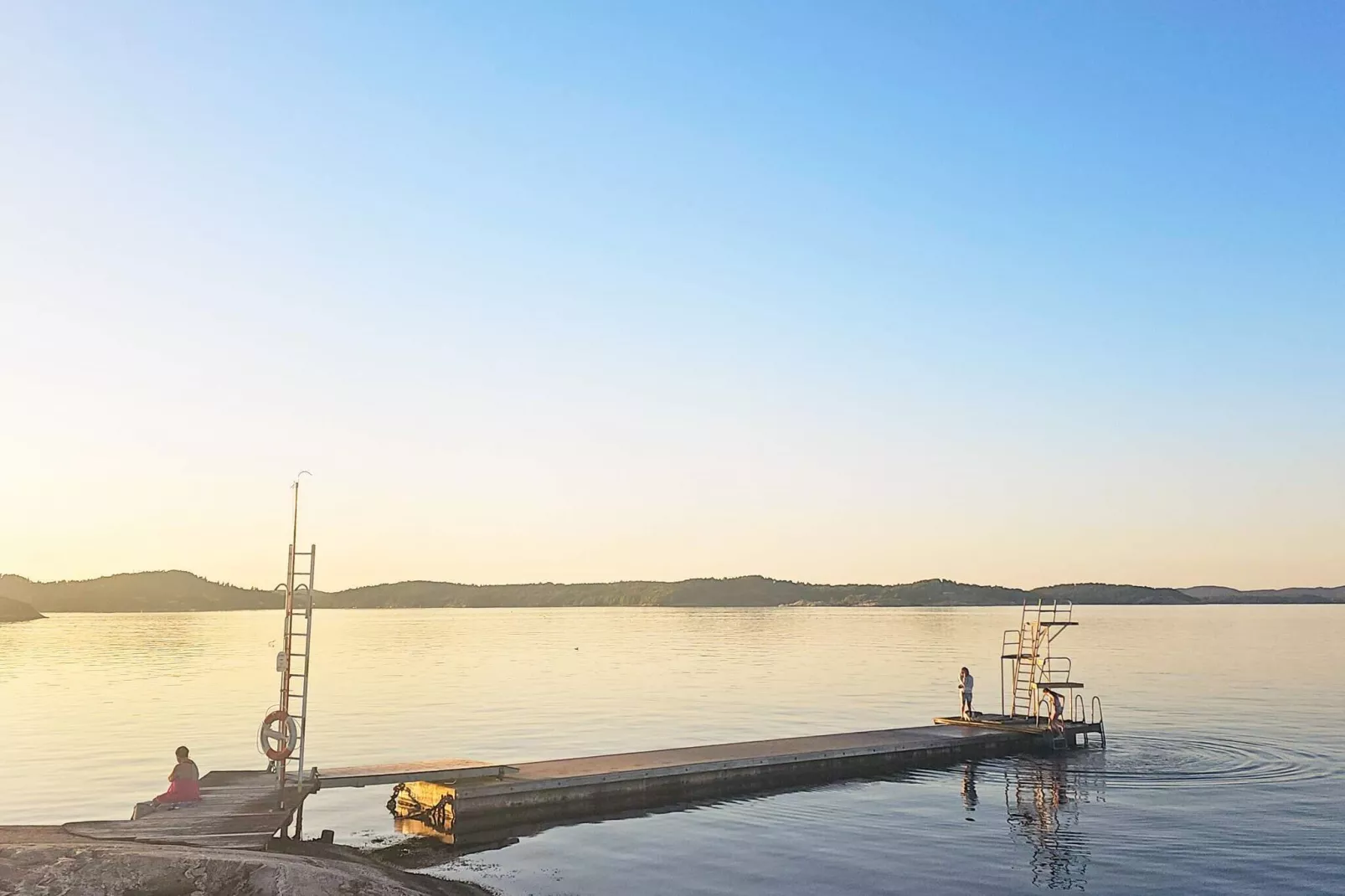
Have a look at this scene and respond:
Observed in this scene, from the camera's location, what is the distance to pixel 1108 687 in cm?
6606

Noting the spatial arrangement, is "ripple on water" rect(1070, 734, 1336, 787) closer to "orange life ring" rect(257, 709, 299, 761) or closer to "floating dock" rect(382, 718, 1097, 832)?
"floating dock" rect(382, 718, 1097, 832)

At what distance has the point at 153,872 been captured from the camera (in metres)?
16.2

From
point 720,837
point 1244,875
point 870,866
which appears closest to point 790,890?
point 870,866

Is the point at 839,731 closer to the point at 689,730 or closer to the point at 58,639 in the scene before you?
the point at 689,730

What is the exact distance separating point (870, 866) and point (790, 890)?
2549 mm

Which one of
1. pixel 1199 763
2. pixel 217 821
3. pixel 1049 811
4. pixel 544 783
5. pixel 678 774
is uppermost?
pixel 217 821

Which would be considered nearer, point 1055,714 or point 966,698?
point 1055,714

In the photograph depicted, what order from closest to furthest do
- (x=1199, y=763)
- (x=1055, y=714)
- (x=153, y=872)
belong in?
1. (x=153, y=872)
2. (x=1199, y=763)
3. (x=1055, y=714)

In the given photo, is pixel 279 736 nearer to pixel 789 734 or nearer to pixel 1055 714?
pixel 789 734

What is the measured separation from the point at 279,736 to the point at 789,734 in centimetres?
2504

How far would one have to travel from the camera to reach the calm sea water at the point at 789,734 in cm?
2244

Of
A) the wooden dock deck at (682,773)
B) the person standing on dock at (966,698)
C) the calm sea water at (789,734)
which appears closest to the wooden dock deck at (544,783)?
the wooden dock deck at (682,773)

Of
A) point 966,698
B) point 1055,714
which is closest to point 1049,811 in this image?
point 1055,714

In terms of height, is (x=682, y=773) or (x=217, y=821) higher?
(x=217, y=821)
